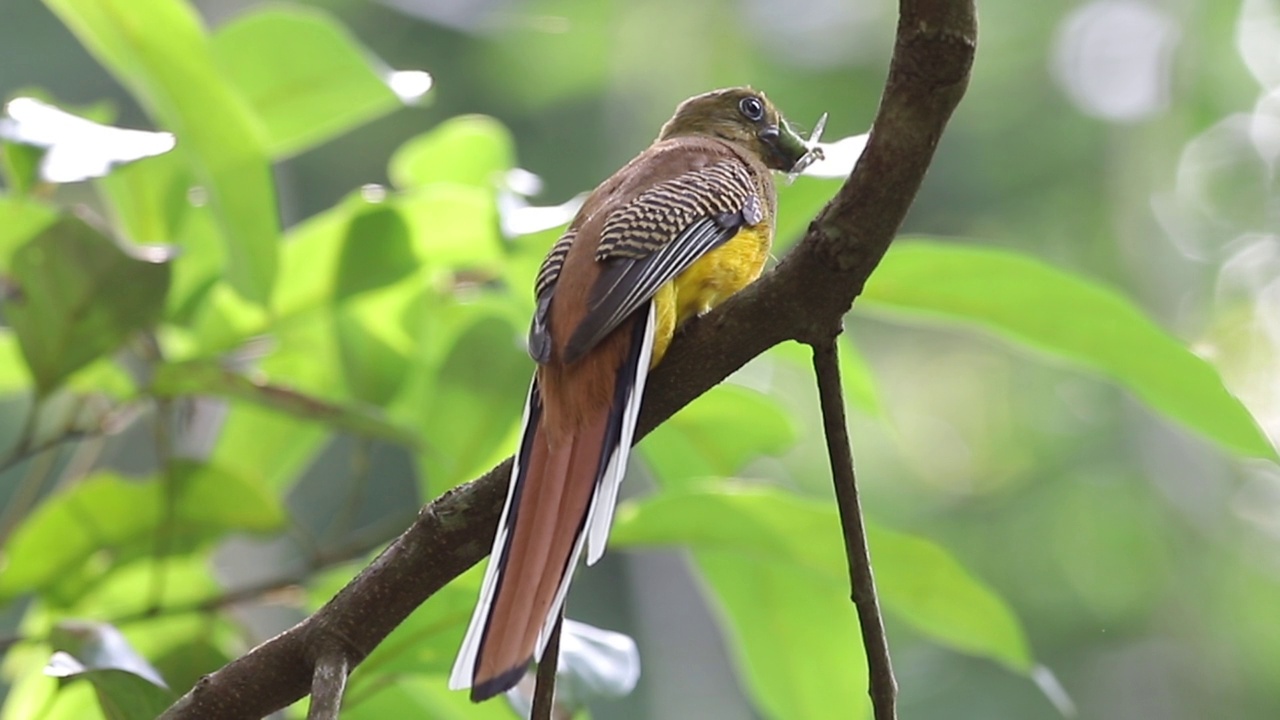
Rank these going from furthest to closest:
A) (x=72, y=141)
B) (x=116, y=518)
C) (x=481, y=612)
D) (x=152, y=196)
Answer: (x=152, y=196) < (x=116, y=518) < (x=72, y=141) < (x=481, y=612)

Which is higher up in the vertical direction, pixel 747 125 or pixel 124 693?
pixel 747 125

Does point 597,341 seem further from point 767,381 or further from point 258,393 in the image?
point 767,381

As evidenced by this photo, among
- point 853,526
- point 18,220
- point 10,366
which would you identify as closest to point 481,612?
point 853,526

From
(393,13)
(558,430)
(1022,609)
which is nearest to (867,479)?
(1022,609)

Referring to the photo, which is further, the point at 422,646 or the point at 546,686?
the point at 422,646

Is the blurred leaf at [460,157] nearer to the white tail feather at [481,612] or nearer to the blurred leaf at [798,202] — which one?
the blurred leaf at [798,202]

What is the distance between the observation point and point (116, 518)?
6.16ft

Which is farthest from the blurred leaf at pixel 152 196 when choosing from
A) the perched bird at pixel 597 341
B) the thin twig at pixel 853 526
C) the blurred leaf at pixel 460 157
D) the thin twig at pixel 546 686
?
the thin twig at pixel 853 526

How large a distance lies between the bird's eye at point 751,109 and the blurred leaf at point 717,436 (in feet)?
1.51

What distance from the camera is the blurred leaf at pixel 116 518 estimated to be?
1.83m

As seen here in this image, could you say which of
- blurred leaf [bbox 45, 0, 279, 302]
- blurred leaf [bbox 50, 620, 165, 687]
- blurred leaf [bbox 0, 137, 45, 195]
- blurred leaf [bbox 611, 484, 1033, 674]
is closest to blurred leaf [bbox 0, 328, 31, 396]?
blurred leaf [bbox 0, 137, 45, 195]

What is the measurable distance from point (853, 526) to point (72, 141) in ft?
3.13

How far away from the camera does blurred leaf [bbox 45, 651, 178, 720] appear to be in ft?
4.26

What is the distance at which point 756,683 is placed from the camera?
5.96ft
